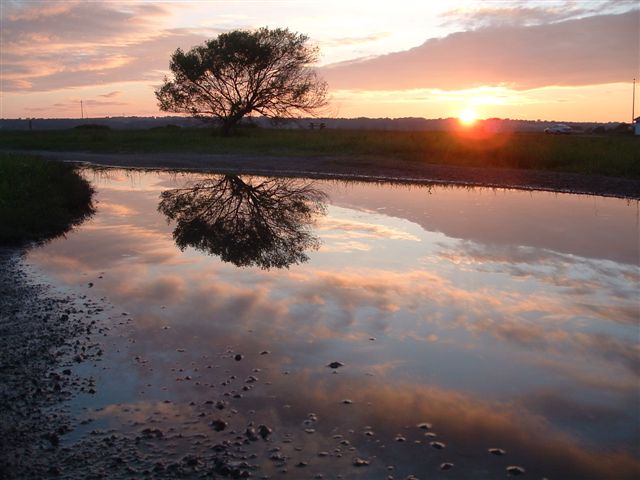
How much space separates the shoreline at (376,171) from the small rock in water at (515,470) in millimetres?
15763

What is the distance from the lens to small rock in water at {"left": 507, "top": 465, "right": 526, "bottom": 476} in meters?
4.42

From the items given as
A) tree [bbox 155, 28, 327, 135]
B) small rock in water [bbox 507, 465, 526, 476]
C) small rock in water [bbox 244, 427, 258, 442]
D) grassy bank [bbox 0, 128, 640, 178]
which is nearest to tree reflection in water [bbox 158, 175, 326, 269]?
small rock in water [bbox 244, 427, 258, 442]

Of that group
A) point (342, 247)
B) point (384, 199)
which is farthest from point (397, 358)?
point (384, 199)

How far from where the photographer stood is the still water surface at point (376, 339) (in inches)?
189

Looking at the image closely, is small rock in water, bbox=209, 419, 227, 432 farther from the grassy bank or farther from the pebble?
the grassy bank

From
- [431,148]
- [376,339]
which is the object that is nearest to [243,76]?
[431,148]

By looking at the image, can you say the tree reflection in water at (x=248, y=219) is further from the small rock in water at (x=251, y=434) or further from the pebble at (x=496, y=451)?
the pebble at (x=496, y=451)

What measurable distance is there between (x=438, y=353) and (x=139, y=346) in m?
2.99

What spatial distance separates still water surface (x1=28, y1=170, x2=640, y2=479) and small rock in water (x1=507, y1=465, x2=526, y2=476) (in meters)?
0.06

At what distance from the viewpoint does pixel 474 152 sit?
29.2m

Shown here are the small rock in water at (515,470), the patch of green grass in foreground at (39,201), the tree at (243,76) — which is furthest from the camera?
the tree at (243,76)

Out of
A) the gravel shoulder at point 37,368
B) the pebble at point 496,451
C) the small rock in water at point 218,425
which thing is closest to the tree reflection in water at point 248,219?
the gravel shoulder at point 37,368

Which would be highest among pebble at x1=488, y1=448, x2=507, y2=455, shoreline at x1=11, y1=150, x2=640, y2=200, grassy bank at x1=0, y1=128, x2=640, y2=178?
grassy bank at x1=0, y1=128, x2=640, y2=178

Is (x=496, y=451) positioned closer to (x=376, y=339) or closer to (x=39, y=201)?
(x=376, y=339)
